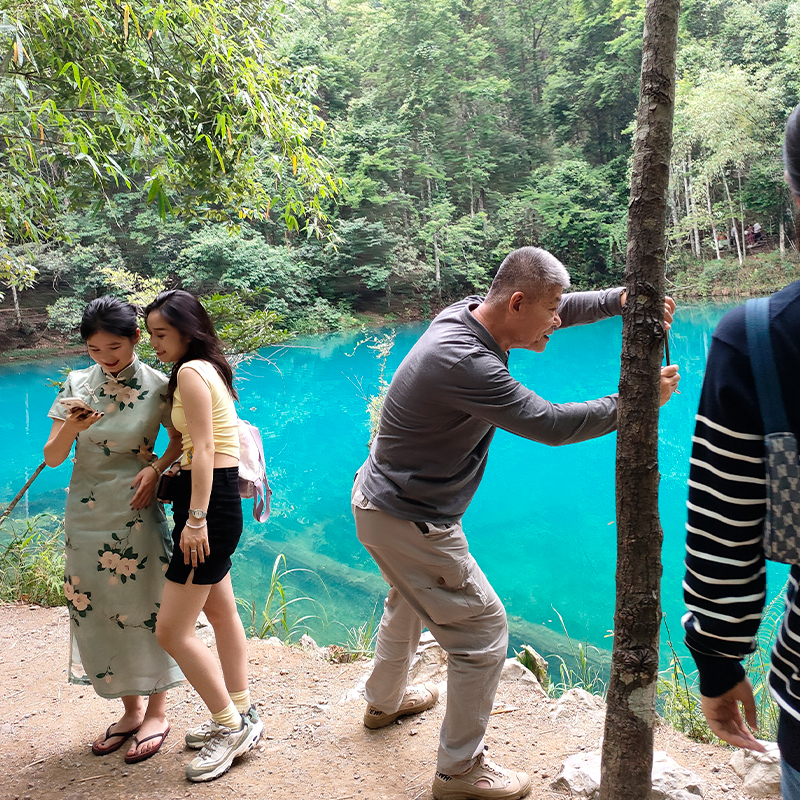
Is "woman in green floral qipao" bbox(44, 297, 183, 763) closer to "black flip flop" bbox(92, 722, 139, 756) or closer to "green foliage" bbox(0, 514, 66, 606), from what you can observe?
"black flip flop" bbox(92, 722, 139, 756)

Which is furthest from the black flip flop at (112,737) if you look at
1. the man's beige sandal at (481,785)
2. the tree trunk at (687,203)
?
the tree trunk at (687,203)

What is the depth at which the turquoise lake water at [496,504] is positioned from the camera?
15.6 ft

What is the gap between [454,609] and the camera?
168 cm

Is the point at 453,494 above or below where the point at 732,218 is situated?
below

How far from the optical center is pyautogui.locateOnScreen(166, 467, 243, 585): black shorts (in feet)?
6.21

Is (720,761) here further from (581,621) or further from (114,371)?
(581,621)

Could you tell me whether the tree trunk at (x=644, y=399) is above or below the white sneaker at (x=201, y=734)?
above

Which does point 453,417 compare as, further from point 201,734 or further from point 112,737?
point 112,737

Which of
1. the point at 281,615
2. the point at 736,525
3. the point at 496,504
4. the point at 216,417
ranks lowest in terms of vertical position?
the point at 496,504

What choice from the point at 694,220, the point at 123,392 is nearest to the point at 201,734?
the point at 123,392

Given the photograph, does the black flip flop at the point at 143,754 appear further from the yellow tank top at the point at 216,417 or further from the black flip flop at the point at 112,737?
the yellow tank top at the point at 216,417

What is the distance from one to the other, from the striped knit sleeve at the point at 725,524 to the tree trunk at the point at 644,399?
19.1 inches

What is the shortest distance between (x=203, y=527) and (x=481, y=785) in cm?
101

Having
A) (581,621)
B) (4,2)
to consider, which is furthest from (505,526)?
(4,2)
